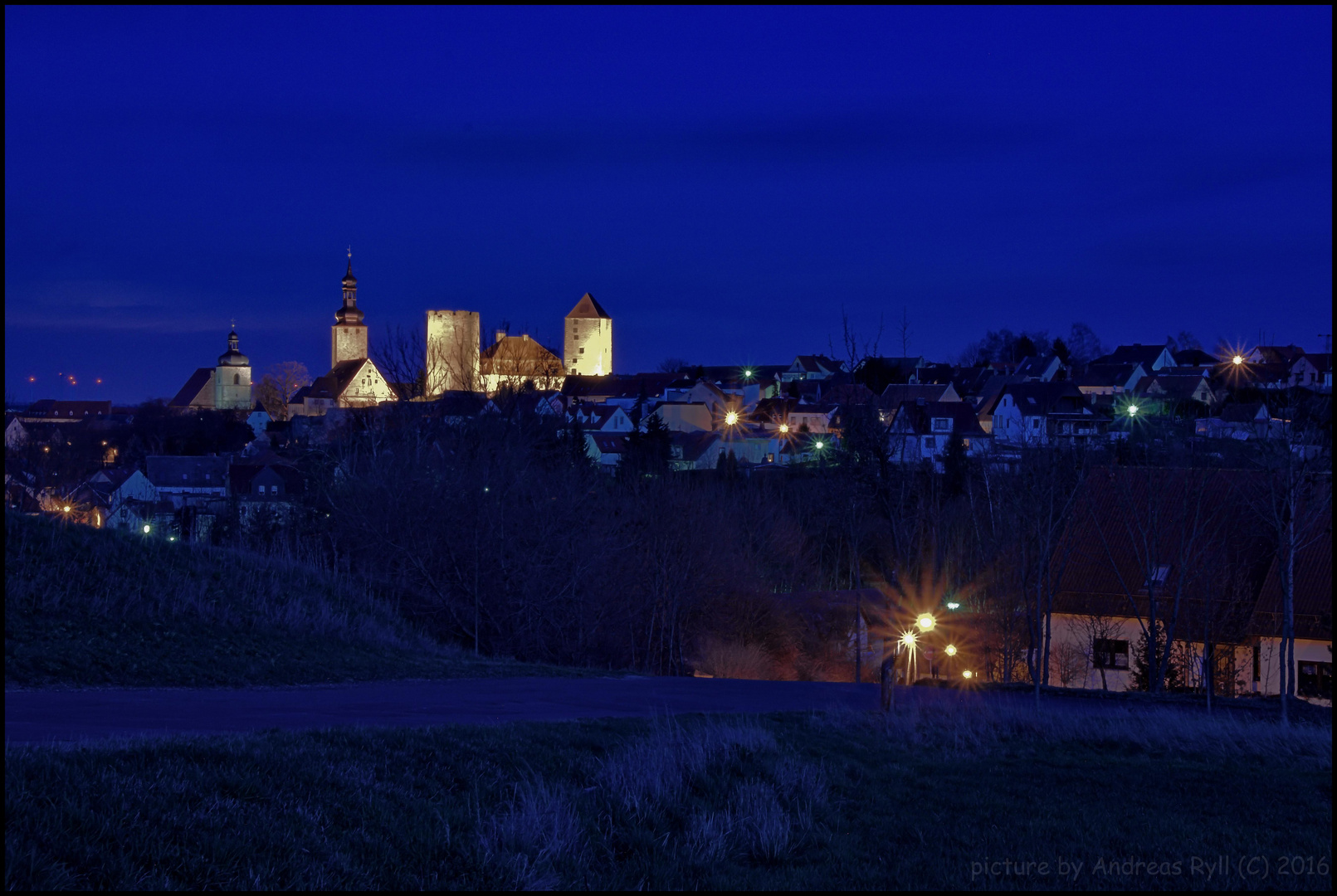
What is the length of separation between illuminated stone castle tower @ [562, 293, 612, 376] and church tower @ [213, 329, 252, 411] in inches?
1751

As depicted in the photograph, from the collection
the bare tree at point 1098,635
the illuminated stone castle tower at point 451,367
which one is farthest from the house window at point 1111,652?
the illuminated stone castle tower at point 451,367

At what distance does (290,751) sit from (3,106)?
4.99m

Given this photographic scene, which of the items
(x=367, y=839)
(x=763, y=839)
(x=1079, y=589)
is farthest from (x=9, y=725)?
(x=1079, y=589)

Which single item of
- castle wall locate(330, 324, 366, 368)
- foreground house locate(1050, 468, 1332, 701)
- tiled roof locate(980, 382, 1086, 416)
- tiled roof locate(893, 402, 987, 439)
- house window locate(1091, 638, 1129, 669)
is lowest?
house window locate(1091, 638, 1129, 669)

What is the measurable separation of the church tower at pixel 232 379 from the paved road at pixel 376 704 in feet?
471

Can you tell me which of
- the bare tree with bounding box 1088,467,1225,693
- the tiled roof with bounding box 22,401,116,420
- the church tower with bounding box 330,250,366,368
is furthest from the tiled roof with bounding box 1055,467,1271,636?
the church tower with bounding box 330,250,366,368

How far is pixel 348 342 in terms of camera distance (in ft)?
455

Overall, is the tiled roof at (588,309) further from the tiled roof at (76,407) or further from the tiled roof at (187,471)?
the tiled roof at (187,471)

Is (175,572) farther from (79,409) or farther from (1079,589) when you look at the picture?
(79,409)

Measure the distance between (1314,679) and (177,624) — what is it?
23.7 m

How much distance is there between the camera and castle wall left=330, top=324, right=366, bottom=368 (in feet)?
453

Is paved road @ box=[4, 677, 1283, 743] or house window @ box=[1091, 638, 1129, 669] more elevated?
paved road @ box=[4, 677, 1283, 743]

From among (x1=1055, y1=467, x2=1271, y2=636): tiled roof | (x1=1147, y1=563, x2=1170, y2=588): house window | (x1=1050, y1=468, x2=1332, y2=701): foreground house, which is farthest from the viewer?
(x1=1055, y1=467, x2=1271, y2=636): tiled roof

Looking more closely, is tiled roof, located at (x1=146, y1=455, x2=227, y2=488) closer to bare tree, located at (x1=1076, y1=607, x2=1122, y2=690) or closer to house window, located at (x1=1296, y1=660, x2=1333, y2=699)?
bare tree, located at (x1=1076, y1=607, x2=1122, y2=690)
